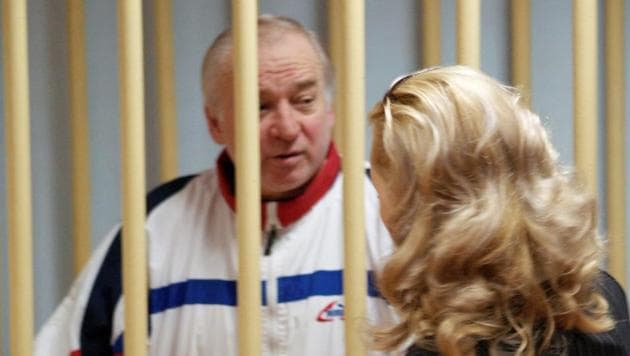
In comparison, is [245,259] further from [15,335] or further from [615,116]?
[615,116]

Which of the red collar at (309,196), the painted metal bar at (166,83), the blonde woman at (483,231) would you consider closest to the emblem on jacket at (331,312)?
the red collar at (309,196)

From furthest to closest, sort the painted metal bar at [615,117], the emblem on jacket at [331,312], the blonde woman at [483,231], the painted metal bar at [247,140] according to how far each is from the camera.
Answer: the painted metal bar at [615,117]
the emblem on jacket at [331,312]
the painted metal bar at [247,140]
the blonde woman at [483,231]

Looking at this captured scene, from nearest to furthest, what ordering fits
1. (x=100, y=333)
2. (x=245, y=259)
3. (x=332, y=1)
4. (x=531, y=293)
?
1. (x=531, y=293)
2. (x=245, y=259)
3. (x=100, y=333)
4. (x=332, y=1)

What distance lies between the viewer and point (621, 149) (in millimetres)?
1952

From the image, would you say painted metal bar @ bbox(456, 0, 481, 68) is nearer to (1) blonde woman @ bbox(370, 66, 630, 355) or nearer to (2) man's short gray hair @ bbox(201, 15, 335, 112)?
(1) blonde woman @ bbox(370, 66, 630, 355)

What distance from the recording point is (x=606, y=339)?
1.27 meters

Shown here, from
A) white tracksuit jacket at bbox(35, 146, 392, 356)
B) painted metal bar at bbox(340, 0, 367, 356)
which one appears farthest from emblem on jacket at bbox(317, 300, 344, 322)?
painted metal bar at bbox(340, 0, 367, 356)

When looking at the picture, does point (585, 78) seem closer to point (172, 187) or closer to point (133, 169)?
point (133, 169)

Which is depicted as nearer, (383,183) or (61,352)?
(383,183)

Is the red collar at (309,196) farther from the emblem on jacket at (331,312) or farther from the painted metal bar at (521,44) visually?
the painted metal bar at (521,44)

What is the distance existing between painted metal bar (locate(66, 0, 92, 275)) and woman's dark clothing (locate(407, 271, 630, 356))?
946 mm

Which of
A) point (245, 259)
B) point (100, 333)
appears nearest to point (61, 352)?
point (100, 333)

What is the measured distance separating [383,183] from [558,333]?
9.6 inches

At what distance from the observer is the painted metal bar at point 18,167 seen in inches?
61.0
